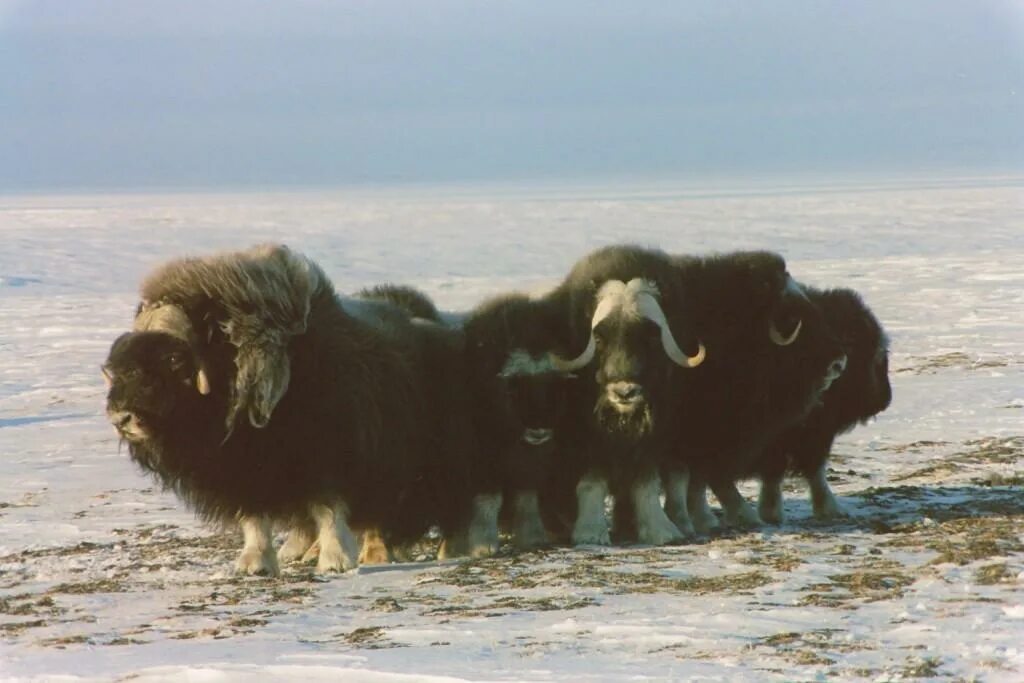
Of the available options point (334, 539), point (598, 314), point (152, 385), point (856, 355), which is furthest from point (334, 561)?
point (856, 355)

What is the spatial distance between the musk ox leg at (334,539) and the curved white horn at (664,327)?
1305 mm

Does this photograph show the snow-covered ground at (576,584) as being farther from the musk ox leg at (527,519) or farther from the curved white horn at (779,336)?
the curved white horn at (779,336)

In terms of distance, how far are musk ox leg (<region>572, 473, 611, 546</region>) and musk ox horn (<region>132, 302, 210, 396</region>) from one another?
1.49 m

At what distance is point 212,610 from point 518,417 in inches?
63.6

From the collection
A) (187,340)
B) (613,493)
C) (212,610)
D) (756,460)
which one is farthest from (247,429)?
(756,460)

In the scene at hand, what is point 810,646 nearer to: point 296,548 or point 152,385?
point 152,385

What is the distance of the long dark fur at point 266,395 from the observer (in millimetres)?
5570

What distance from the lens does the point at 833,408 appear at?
727 cm

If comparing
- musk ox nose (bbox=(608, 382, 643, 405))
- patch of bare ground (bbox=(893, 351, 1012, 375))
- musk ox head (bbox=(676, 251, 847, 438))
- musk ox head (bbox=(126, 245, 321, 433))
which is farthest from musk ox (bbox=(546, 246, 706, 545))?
patch of bare ground (bbox=(893, 351, 1012, 375))

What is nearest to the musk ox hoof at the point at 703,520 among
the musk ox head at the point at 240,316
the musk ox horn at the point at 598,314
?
the musk ox horn at the point at 598,314

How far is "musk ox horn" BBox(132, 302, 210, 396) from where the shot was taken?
5.58 m

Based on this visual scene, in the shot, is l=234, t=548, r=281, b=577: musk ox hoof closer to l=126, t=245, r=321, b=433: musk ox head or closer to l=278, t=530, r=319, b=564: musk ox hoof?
l=278, t=530, r=319, b=564: musk ox hoof

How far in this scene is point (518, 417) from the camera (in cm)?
612

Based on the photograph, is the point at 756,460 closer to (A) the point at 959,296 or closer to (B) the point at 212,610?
(B) the point at 212,610
